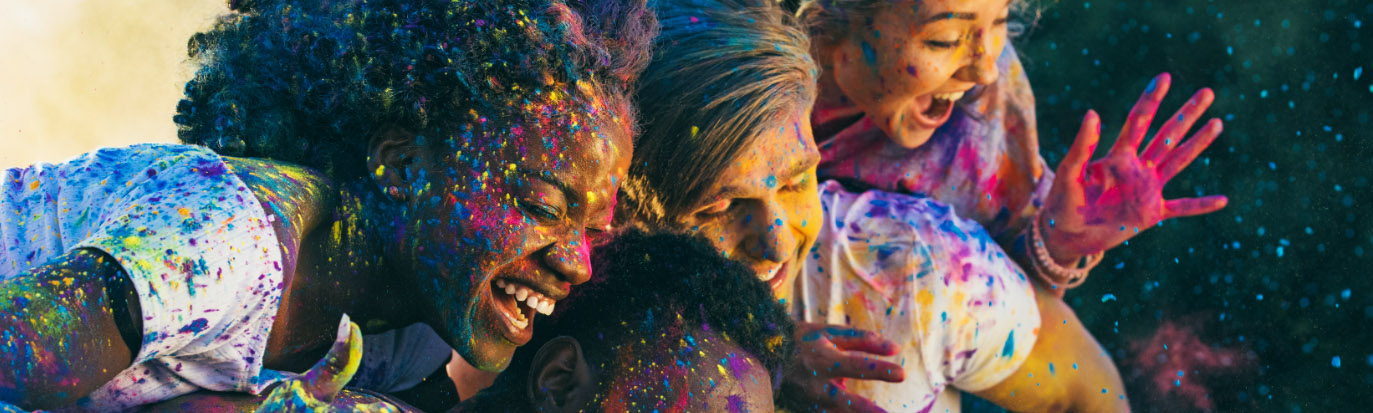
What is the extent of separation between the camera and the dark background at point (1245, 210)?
2.47 meters

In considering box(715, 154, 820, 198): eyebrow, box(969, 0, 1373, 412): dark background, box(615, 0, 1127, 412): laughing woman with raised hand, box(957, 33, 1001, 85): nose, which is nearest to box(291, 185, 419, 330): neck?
box(615, 0, 1127, 412): laughing woman with raised hand

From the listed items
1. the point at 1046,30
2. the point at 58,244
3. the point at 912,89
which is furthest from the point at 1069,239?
the point at 58,244

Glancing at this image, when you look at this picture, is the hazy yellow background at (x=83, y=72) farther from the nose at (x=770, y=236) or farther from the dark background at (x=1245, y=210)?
the dark background at (x=1245, y=210)

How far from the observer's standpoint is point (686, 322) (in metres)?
1.35

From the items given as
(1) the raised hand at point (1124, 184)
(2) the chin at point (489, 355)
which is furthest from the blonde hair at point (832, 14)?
(2) the chin at point (489, 355)

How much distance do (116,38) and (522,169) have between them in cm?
122

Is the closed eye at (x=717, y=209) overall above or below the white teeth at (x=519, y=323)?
below

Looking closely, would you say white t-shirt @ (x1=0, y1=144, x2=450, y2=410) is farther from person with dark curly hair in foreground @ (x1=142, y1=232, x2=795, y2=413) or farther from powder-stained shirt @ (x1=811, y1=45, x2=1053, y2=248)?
powder-stained shirt @ (x1=811, y1=45, x2=1053, y2=248)

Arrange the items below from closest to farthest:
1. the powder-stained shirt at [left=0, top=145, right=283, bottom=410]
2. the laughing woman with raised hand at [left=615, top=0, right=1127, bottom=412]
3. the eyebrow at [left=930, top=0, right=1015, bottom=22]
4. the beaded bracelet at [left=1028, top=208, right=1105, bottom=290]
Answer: the powder-stained shirt at [left=0, top=145, right=283, bottom=410]
the laughing woman with raised hand at [left=615, top=0, right=1127, bottom=412]
the eyebrow at [left=930, top=0, right=1015, bottom=22]
the beaded bracelet at [left=1028, top=208, right=1105, bottom=290]

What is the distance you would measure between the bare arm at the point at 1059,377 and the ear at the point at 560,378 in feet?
3.74

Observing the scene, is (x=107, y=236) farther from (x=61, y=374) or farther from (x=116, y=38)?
(x=116, y=38)

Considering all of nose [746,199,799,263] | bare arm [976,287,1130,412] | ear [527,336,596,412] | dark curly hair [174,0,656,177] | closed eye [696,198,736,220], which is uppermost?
dark curly hair [174,0,656,177]

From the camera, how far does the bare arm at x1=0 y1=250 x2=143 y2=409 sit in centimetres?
100

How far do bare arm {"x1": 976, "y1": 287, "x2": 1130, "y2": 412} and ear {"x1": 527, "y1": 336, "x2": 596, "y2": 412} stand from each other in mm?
1139
